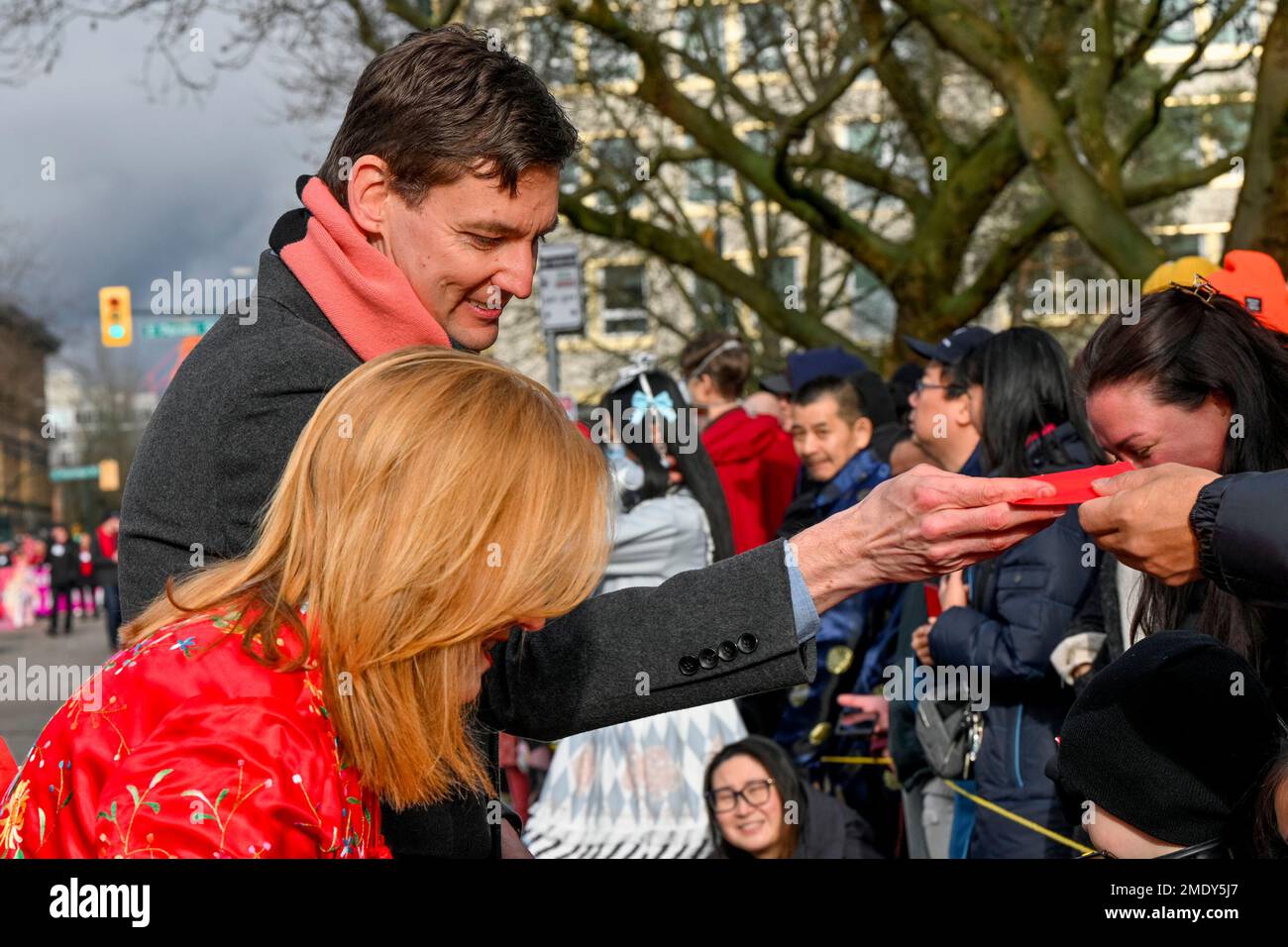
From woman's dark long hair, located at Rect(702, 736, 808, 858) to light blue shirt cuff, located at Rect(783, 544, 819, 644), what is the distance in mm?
3017

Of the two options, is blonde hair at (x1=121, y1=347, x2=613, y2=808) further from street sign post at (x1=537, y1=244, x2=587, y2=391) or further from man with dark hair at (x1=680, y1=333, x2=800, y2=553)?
street sign post at (x1=537, y1=244, x2=587, y2=391)

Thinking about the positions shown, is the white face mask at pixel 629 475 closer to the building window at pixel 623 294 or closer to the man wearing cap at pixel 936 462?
the man wearing cap at pixel 936 462

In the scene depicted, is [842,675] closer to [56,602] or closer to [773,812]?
[773,812]

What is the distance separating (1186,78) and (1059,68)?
3.32 ft

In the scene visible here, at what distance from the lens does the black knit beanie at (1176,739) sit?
2367 millimetres

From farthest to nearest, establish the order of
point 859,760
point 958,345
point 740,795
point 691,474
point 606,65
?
1. point 606,65
2. point 691,474
3. point 859,760
4. point 740,795
5. point 958,345

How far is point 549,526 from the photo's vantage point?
1874 millimetres

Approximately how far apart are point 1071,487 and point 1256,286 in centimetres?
141

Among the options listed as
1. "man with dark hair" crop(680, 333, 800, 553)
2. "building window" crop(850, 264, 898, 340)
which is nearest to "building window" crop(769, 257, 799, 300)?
"building window" crop(850, 264, 898, 340)

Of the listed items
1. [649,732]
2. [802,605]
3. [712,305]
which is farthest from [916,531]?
[712,305]

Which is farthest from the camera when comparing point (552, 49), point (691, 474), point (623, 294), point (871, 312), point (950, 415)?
point (871, 312)

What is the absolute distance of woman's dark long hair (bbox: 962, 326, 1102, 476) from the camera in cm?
442

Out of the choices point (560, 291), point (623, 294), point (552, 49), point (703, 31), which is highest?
point (703, 31)

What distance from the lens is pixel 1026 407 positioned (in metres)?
4.48
